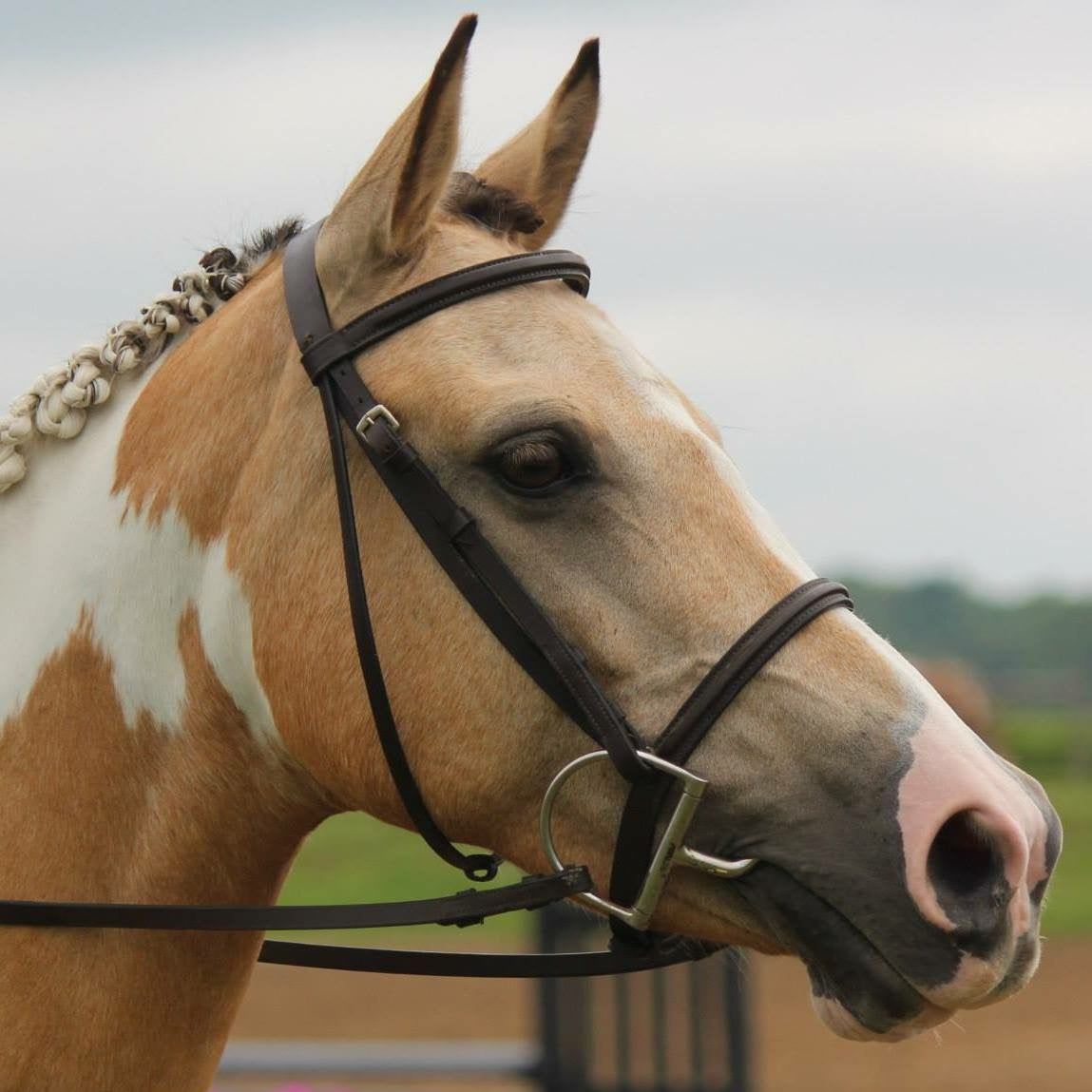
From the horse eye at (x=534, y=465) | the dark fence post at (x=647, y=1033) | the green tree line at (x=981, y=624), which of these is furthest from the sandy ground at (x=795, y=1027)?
the green tree line at (x=981, y=624)

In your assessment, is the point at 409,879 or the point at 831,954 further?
the point at 409,879

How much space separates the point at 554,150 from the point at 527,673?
1300 millimetres

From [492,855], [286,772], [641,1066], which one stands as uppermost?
[286,772]

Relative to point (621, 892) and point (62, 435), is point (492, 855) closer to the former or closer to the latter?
point (621, 892)

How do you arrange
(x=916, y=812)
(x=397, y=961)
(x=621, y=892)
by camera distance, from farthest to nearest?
(x=397, y=961) → (x=621, y=892) → (x=916, y=812)

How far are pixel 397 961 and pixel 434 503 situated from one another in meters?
0.92

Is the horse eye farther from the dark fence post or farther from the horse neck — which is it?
the dark fence post

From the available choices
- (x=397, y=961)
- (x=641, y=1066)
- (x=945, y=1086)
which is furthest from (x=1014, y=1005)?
(x=397, y=961)

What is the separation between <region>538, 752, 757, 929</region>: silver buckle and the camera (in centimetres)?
248

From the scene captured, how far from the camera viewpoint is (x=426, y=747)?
2.66 m

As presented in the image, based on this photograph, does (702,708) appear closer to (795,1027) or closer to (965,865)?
(965,865)

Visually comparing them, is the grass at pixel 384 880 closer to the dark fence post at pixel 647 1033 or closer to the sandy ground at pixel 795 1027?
the sandy ground at pixel 795 1027

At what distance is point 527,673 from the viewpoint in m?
2.60

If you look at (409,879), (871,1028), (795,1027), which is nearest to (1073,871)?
(795,1027)
